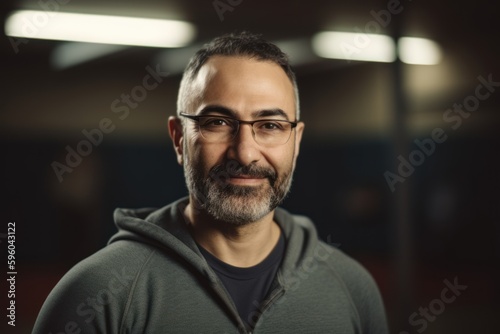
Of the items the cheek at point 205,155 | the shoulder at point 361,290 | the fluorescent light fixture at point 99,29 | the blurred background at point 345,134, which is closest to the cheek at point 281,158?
the cheek at point 205,155

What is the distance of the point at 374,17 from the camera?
211 centimetres

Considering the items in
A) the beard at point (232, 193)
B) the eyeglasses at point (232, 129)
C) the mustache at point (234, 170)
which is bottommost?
the beard at point (232, 193)

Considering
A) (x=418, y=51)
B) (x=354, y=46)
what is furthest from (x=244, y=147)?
(x=418, y=51)

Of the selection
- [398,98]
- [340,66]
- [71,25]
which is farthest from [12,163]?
[398,98]

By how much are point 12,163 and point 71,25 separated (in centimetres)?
50

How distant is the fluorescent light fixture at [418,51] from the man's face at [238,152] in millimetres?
1166

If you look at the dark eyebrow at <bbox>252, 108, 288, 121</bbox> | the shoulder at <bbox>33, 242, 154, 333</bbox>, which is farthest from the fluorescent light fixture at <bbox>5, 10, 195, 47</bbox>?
the shoulder at <bbox>33, 242, 154, 333</bbox>

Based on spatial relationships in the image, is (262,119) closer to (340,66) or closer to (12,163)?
(12,163)

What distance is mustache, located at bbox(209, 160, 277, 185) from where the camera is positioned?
1.27m

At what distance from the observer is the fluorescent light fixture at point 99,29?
159 centimetres

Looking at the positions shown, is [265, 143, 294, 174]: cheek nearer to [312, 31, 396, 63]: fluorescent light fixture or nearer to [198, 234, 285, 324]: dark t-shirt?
[198, 234, 285, 324]: dark t-shirt

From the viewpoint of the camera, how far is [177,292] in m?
1.26

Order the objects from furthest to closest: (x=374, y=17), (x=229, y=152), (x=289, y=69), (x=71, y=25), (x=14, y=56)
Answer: (x=374, y=17)
(x=71, y=25)
(x=14, y=56)
(x=289, y=69)
(x=229, y=152)

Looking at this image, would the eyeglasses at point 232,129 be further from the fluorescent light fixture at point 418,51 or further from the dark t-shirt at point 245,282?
the fluorescent light fixture at point 418,51
